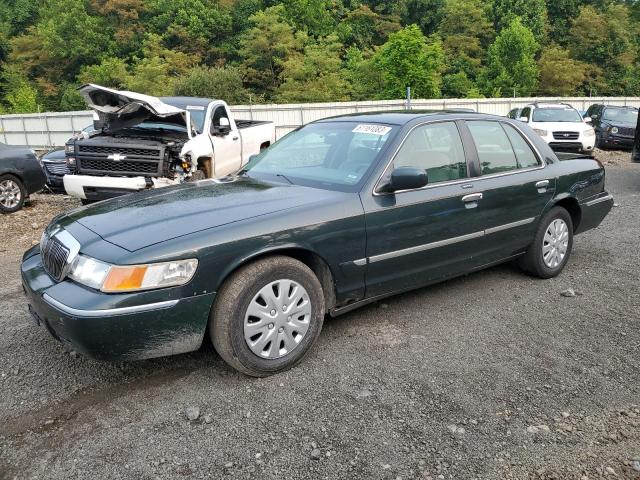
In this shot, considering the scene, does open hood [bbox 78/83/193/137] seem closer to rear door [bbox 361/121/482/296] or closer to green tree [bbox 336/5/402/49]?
rear door [bbox 361/121/482/296]

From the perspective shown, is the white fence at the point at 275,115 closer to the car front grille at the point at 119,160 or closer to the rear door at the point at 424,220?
the car front grille at the point at 119,160

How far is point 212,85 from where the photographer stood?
40.4 metres

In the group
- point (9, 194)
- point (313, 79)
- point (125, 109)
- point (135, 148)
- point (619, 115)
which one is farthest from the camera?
point (313, 79)

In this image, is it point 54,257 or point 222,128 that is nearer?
point 54,257

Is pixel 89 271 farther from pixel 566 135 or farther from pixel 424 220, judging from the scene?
pixel 566 135

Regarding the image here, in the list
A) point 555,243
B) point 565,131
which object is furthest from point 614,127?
point 555,243

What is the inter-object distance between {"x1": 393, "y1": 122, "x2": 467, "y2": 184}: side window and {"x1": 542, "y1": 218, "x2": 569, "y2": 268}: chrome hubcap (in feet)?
4.18

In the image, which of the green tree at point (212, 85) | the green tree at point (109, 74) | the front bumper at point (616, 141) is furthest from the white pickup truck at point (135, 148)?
the green tree at point (109, 74)

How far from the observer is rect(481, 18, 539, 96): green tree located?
4528cm

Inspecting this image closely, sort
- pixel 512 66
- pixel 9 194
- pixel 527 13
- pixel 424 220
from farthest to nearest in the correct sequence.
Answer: pixel 527 13 < pixel 512 66 < pixel 9 194 < pixel 424 220

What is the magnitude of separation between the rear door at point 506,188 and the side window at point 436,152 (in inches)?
7.7

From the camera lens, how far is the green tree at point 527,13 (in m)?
53.2

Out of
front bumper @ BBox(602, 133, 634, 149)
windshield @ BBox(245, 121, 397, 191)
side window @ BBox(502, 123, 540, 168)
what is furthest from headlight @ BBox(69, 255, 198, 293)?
front bumper @ BBox(602, 133, 634, 149)

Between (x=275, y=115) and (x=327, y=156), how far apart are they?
22.6 metres
